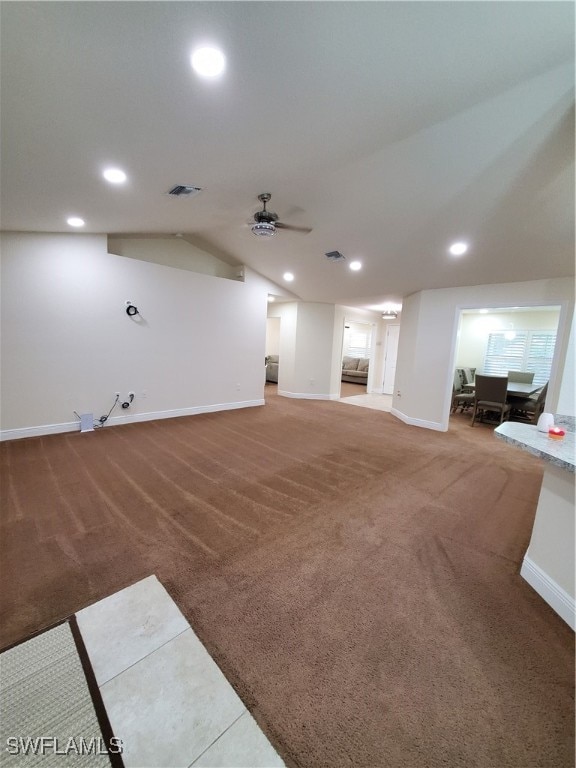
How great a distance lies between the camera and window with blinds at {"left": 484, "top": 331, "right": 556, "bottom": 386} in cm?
683

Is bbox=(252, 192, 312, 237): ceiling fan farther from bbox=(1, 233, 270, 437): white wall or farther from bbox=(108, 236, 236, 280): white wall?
bbox=(108, 236, 236, 280): white wall

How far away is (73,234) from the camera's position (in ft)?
13.1

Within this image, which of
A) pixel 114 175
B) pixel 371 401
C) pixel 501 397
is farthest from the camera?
pixel 371 401

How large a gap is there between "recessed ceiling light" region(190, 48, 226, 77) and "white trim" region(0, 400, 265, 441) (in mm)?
4341

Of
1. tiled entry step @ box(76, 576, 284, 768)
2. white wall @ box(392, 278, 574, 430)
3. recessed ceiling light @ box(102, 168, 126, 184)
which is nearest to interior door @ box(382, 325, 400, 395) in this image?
white wall @ box(392, 278, 574, 430)

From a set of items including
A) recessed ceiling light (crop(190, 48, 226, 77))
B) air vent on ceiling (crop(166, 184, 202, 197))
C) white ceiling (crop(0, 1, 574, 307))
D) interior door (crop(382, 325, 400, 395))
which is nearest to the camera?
white ceiling (crop(0, 1, 574, 307))

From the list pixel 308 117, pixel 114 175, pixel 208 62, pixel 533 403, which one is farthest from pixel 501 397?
pixel 114 175

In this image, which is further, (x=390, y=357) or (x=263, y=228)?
(x=390, y=357)

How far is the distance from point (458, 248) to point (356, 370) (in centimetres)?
667

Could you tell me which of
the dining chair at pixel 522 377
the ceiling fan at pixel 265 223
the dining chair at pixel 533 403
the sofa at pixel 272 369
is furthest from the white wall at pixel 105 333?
the dining chair at pixel 522 377

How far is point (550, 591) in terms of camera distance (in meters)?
1.69

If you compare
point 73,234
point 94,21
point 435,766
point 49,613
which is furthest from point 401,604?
point 73,234

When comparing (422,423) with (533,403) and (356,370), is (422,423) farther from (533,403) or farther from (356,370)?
(356,370)

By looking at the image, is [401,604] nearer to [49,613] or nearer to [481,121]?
[49,613]
